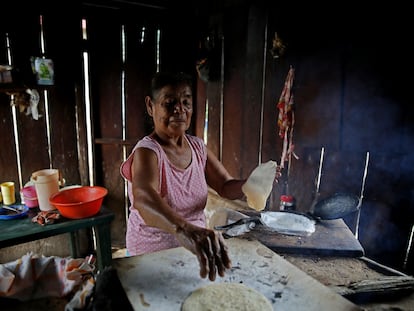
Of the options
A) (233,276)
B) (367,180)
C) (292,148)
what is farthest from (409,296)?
(292,148)

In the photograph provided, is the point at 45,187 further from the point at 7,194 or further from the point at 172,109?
the point at 172,109

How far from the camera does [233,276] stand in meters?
1.41

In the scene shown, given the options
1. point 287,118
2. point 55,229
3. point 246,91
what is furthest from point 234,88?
point 55,229

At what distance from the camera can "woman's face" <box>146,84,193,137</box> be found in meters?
1.77

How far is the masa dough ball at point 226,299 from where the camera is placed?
1177mm

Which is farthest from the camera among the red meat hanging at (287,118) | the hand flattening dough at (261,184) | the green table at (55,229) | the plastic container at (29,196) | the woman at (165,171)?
the red meat hanging at (287,118)

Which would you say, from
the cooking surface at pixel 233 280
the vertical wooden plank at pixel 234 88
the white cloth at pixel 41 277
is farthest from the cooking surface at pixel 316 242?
the vertical wooden plank at pixel 234 88

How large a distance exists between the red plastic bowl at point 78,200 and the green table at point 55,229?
0.05 meters

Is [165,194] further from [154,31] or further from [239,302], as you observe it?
[154,31]

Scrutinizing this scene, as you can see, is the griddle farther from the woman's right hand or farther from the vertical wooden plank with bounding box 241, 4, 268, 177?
the vertical wooden plank with bounding box 241, 4, 268, 177

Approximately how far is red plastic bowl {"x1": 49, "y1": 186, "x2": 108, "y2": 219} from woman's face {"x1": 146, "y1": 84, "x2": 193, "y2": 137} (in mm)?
1031

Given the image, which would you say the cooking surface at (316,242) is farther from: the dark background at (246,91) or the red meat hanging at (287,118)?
the red meat hanging at (287,118)

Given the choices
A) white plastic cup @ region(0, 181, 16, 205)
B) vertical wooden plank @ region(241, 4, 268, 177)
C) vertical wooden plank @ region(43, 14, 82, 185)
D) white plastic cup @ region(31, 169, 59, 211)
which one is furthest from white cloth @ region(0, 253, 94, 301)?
vertical wooden plank @ region(43, 14, 82, 185)

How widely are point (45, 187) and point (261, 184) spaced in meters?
1.76
